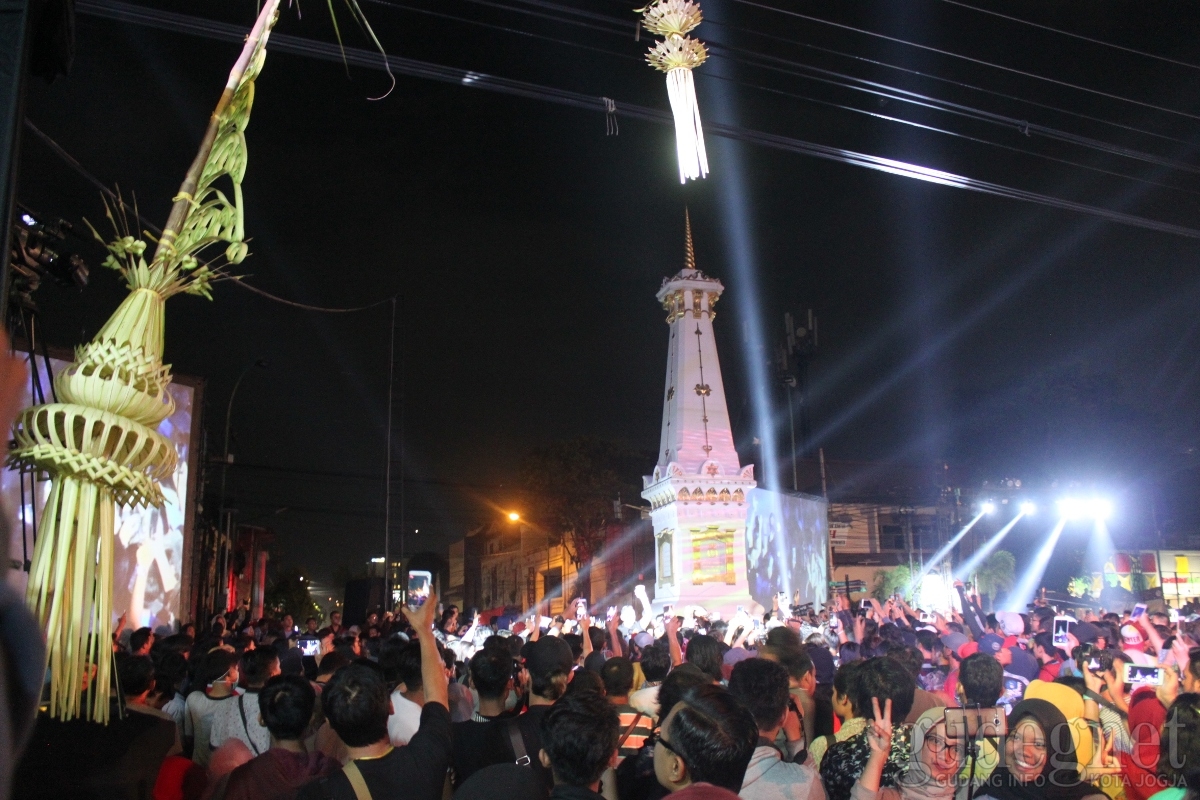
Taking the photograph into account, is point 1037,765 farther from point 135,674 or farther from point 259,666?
point 259,666

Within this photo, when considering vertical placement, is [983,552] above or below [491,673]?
above

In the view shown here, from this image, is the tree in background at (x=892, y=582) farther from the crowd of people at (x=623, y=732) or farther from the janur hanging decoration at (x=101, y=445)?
the janur hanging decoration at (x=101, y=445)

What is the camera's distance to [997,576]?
118 ft

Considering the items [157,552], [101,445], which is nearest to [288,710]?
[101,445]

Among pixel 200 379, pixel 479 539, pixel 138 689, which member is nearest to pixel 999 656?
pixel 138 689

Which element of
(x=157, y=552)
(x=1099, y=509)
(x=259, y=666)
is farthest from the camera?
(x=1099, y=509)

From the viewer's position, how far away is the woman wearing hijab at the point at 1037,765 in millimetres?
3797

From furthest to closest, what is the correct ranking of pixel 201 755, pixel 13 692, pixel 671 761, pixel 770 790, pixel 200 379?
pixel 200 379 → pixel 201 755 → pixel 770 790 → pixel 671 761 → pixel 13 692

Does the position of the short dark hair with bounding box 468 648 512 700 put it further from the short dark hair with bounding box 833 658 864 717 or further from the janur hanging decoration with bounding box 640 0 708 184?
the janur hanging decoration with bounding box 640 0 708 184

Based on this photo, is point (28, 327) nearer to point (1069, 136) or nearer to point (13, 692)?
point (13, 692)

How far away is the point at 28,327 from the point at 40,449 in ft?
5.27

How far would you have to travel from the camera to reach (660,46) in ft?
27.2

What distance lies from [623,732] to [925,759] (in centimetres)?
151

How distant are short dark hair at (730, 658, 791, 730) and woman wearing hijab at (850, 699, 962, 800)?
47 centimetres
